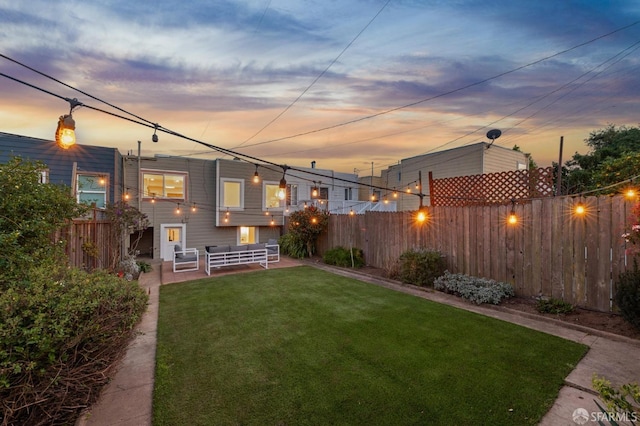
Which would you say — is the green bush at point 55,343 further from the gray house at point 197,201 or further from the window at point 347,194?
the window at point 347,194

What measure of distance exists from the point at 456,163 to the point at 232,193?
486 inches

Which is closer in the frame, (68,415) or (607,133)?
(68,415)

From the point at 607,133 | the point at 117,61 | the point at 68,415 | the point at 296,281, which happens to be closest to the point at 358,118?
the point at 296,281

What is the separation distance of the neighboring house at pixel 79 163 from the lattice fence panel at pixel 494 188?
36.1 feet

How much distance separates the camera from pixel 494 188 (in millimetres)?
7594

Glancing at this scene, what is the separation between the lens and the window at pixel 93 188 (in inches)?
415

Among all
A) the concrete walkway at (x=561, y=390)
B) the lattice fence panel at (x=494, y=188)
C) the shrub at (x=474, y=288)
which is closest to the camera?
the concrete walkway at (x=561, y=390)

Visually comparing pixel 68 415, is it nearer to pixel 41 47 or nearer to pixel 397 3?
pixel 41 47

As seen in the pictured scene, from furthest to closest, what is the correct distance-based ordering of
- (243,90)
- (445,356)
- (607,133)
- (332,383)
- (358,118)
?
(607,133) < (358,118) < (243,90) < (445,356) < (332,383)

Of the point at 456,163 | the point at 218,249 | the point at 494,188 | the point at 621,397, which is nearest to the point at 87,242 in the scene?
the point at 218,249

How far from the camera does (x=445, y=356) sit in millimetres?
3988

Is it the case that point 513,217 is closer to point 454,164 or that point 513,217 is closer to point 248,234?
point 454,164

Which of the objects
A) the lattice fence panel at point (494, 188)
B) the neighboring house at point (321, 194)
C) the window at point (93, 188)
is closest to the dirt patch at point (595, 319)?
the lattice fence panel at point (494, 188)

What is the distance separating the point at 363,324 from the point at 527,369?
2.41 meters
